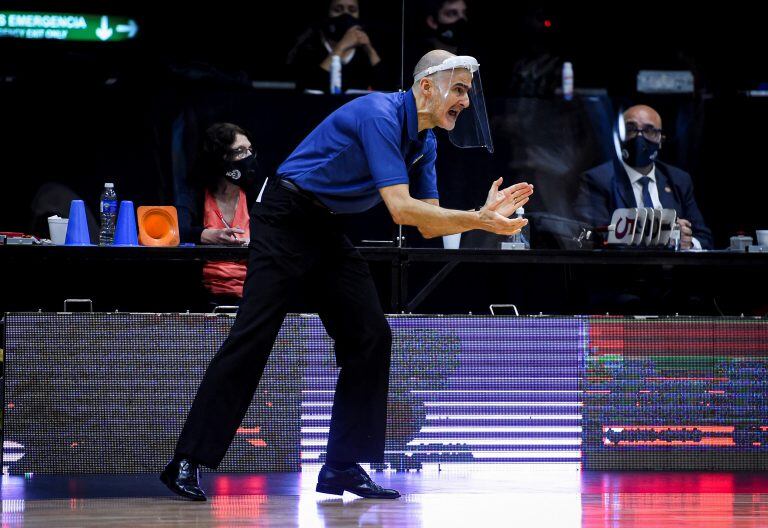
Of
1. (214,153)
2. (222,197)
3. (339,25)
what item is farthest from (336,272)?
(339,25)

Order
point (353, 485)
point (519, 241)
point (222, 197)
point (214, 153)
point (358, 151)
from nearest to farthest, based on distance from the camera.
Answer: point (358, 151)
point (353, 485)
point (519, 241)
point (222, 197)
point (214, 153)

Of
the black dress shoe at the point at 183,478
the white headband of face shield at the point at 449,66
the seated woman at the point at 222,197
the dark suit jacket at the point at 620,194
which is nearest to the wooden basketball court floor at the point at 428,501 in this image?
the black dress shoe at the point at 183,478

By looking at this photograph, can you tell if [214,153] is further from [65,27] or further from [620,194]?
[620,194]

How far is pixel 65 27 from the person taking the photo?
20.6 ft

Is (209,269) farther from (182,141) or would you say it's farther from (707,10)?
(707,10)

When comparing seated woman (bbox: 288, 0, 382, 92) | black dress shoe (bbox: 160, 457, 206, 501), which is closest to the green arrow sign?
seated woman (bbox: 288, 0, 382, 92)

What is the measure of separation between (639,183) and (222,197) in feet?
7.63

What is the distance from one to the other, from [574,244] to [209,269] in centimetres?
196

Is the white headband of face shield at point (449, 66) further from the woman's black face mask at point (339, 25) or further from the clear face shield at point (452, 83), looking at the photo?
the woman's black face mask at point (339, 25)

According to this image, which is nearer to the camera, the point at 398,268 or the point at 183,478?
the point at 183,478

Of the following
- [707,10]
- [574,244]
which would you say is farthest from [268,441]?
[707,10]

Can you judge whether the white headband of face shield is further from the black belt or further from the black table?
the black table

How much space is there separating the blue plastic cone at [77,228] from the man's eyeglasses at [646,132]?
3.11m

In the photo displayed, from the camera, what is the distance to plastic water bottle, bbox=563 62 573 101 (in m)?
6.49
